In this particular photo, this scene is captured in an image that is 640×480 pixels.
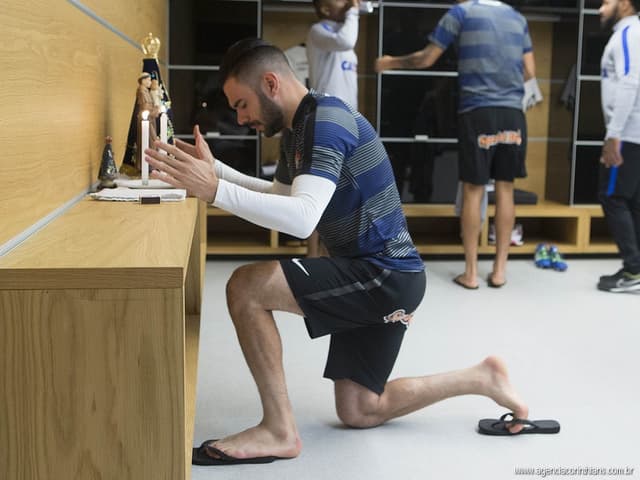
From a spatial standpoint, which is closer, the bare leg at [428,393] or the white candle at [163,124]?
the bare leg at [428,393]

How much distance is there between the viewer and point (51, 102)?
173 centimetres

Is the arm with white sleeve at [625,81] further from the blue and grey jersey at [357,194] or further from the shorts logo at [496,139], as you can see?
the blue and grey jersey at [357,194]

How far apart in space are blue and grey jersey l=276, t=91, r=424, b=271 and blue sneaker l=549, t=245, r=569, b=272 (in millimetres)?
2655

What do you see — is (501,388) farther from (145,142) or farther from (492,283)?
(492,283)

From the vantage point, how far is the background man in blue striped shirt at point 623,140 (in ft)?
13.0

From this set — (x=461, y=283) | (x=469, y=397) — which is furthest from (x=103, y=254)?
(x=461, y=283)

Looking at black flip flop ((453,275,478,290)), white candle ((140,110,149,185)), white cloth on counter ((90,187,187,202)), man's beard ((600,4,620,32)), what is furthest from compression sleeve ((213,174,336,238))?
man's beard ((600,4,620,32))

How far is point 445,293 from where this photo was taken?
13.0 ft

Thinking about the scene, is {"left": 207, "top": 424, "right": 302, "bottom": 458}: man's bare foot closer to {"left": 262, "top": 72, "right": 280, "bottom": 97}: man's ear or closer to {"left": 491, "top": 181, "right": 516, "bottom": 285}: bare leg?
{"left": 262, "top": 72, "right": 280, "bottom": 97}: man's ear

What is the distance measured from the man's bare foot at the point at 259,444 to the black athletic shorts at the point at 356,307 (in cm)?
21

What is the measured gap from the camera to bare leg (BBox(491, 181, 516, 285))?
13.8ft

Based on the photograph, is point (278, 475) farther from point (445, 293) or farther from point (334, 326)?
point (445, 293)

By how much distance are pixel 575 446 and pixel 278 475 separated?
747 millimetres

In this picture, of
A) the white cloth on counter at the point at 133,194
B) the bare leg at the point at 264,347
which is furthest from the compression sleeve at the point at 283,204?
the white cloth on counter at the point at 133,194
